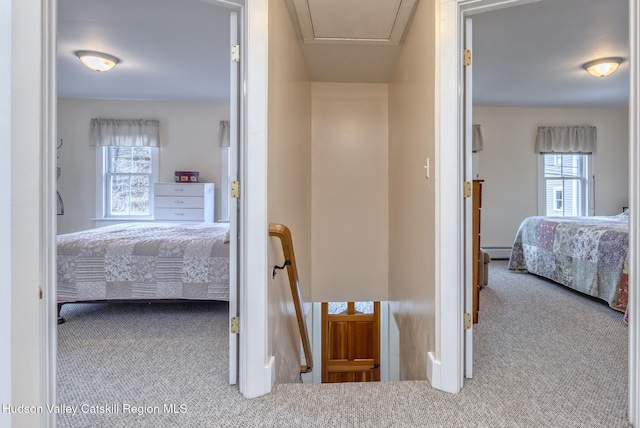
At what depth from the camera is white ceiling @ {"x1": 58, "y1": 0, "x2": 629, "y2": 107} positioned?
9.04 feet

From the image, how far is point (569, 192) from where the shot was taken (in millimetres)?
5852

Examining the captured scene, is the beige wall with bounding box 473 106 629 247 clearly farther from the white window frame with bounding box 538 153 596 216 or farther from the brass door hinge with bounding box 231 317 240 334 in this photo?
the brass door hinge with bounding box 231 317 240 334

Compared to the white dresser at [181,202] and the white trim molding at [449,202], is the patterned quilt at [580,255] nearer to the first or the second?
the white trim molding at [449,202]

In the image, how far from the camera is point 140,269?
112 inches

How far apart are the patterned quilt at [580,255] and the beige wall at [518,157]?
0.95 m

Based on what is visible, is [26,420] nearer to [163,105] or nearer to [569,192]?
[163,105]

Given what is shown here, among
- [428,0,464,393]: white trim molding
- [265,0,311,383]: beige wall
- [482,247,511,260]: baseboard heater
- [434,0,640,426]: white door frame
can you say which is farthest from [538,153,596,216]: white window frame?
[428,0,464,393]: white trim molding

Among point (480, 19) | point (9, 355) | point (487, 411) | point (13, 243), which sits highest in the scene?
point (480, 19)

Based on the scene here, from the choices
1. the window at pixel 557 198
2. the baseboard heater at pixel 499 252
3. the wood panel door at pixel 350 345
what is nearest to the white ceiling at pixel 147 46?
the wood panel door at pixel 350 345

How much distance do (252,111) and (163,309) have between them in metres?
2.31

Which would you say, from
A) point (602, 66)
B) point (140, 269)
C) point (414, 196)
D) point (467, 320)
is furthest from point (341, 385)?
point (602, 66)

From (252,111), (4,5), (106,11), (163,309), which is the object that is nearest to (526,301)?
(252,111)

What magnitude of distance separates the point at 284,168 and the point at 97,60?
9.16 ft

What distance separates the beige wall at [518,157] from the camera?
5684mm
